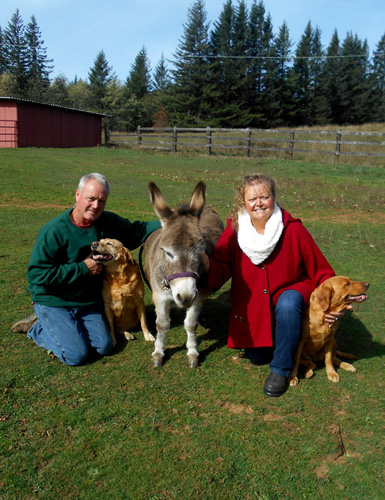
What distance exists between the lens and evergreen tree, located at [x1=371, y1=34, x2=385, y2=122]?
67.1 m

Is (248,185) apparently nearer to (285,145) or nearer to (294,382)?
(294,382)

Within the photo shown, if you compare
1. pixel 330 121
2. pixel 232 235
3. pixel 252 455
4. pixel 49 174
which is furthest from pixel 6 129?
pixel 330 121

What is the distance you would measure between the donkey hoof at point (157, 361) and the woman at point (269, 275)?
2.51 ft

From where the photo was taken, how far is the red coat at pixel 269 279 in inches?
163

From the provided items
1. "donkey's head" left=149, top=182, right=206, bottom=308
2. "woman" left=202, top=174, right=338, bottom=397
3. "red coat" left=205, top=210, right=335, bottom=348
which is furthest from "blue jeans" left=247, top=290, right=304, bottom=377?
"donkey's head" left=149, top=182, right=206, bottom=308

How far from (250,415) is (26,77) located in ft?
270

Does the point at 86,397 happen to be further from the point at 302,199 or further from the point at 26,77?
the point at 26,77

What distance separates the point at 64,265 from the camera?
4.39 meters

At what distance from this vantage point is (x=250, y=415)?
361cm

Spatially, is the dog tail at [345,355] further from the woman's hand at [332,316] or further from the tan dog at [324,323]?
the woman's hand at [332,316]

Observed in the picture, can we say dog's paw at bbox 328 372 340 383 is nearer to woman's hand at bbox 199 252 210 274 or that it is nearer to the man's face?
woman's hand at bbox 199 252 210 274

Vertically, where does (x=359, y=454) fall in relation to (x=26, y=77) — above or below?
below

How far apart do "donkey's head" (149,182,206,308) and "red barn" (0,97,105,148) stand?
26.6m

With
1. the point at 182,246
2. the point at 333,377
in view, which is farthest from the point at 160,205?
the point at 333,377
